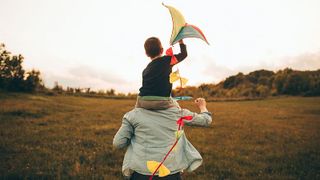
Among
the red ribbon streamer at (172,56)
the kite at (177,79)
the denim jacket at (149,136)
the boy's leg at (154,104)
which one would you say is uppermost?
the red ribbon streamer at (172,56)

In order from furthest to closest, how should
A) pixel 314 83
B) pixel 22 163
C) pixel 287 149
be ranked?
pixel 314 83, pixel 287 149, pixel 22 163

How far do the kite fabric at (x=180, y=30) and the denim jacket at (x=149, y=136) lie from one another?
88 cm

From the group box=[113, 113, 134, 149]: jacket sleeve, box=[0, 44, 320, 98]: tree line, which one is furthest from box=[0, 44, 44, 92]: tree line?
box=[113, 113, 134, 149]: jacket sleeve

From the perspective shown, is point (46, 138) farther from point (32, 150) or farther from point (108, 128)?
point (108, 128)

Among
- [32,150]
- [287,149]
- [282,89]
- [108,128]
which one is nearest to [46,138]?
[32,150]

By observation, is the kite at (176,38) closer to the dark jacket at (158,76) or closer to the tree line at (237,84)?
the dark jacket at (158,76)

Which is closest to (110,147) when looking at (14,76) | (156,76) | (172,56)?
(156,76)

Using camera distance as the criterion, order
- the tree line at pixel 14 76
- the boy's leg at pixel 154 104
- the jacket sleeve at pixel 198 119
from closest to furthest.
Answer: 1. the boy's leg at pixel 154 104
2. the jacket sleeve at pixel 198 119
3. the tree line at pixel 14 76

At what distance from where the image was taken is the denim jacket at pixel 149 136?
3.76 metres

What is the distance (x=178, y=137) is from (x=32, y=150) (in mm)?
6575

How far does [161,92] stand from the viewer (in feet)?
12.3

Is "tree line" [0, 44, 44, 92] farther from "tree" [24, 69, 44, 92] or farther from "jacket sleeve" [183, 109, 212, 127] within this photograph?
"jacket sleeve" [183, 109, 212, 127]

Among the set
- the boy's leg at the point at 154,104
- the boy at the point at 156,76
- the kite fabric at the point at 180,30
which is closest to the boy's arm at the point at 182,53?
the boy at the point at 156,76

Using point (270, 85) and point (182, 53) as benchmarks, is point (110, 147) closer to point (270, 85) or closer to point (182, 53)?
point (182, 53)
